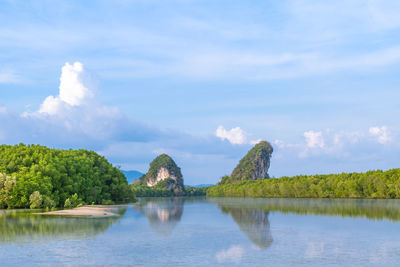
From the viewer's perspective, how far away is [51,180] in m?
87.7

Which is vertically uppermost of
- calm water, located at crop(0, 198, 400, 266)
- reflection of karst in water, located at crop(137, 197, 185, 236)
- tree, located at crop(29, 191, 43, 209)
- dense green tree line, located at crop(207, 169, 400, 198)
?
dense green tree line, located at crop(207, 169, 400, 198)

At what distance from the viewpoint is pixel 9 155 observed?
317 ft

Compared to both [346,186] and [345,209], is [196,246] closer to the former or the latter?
[345,209]

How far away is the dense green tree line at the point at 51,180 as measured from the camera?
78.1 m

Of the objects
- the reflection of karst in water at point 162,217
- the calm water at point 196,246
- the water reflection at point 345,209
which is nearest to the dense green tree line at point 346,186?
the water reflection at point 345,209

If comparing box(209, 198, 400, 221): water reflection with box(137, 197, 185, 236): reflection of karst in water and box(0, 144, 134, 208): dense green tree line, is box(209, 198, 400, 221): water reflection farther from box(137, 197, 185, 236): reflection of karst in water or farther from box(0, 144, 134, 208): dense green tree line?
box(0, 144, 134, 208): dense green tree line

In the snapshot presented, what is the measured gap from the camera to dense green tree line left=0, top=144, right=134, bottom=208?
7812 cm

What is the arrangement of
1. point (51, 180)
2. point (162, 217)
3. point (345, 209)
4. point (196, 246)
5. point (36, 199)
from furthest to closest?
point (51, 180) < point (345, 209) < point (36, 199) < point (162, 217) < point (196, 246)

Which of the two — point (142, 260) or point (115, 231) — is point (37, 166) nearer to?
point (115, 231)

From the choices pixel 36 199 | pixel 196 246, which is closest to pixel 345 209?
pixel 36 199

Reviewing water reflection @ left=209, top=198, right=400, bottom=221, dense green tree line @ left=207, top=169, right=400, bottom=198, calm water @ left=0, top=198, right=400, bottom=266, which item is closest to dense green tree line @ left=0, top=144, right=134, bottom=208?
water reflection @ left=209, top=198, right=400, bottom=221

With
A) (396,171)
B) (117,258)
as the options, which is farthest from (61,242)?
(396,171)

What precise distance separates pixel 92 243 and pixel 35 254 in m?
5.61

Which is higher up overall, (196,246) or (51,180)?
(51,180)
